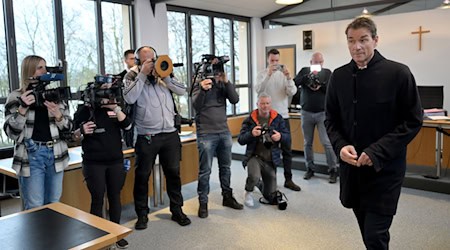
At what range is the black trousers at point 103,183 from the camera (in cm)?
262

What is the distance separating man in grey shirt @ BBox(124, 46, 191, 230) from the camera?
→ 2.94 m

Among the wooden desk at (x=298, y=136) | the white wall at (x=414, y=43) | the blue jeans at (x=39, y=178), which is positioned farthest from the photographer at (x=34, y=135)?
the white wall at (x=414, y=43)

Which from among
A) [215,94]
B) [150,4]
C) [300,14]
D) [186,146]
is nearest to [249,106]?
[300,14]

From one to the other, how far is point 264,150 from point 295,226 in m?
0.84

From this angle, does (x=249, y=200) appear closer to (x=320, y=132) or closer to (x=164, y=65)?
(x=320, y=132)

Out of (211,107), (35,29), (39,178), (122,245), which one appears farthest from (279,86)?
(35,29)

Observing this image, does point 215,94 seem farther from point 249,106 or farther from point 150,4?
point 249,106

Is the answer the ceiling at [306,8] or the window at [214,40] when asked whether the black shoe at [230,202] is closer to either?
the window at [214,40]

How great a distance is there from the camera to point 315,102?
4.37 m

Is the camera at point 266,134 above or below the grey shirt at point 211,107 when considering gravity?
below

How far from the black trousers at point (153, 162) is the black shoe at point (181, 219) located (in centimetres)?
12

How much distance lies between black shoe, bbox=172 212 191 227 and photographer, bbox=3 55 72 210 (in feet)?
3.46

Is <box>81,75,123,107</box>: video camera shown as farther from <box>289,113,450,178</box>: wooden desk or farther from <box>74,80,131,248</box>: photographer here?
<box>289,113,450,178</box>: wooden desk

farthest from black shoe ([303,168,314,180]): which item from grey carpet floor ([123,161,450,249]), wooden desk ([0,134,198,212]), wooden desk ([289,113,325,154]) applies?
wooden desk ([0,134,198,212])
